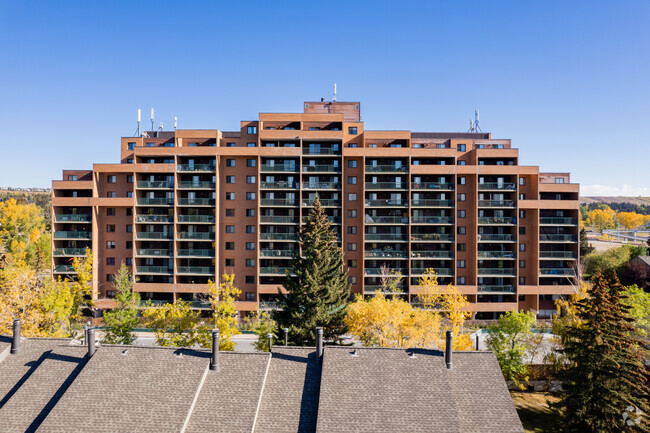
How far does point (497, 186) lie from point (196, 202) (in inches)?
1669

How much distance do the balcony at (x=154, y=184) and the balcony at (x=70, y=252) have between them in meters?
12.9

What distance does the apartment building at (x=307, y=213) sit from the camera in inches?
1902

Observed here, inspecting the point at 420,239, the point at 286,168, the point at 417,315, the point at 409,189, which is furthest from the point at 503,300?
the point at 286,168

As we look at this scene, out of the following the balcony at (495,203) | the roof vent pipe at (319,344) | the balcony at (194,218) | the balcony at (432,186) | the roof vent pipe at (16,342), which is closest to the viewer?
the roof vent pipe at (319,344)

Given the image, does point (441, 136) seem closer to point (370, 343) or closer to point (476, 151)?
point (476, 151)

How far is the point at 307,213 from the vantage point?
48.6 metres

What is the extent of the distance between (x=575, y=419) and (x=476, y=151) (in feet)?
119

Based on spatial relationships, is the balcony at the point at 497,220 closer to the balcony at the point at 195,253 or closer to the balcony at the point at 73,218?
the balcony at the point at 195,253

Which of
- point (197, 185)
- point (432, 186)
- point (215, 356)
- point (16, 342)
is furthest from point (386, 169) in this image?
point (16, 342)

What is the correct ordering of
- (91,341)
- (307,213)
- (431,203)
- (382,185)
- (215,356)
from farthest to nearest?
(431,203)
(382,185)
(307,213)
(91,341)
(215,356)

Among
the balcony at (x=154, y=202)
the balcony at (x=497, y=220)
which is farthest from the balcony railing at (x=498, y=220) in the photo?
the balcony at (x=154, y=202)

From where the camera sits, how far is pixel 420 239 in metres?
49.0

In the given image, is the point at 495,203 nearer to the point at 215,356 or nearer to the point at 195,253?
the point at 195,253

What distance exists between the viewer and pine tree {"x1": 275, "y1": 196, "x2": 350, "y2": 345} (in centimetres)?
3203
